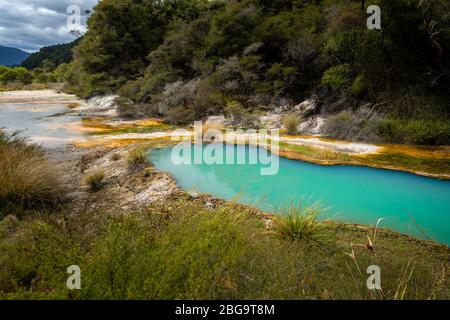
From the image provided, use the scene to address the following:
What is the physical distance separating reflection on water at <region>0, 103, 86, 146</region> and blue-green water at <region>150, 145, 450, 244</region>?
188 inches

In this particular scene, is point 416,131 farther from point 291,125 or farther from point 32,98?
point 32,98

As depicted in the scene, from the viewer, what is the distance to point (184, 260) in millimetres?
2457

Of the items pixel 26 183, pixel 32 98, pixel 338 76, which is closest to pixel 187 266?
pixel 26 183

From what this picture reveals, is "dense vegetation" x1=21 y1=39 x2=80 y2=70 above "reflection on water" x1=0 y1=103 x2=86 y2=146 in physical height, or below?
above

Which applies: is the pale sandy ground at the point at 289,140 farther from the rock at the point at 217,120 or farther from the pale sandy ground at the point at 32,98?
the pale sandy ground at the point at 32,98

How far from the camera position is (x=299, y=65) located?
14.8m

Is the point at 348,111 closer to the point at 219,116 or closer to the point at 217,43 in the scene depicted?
the point at 219,116

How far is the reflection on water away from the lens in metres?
10.5

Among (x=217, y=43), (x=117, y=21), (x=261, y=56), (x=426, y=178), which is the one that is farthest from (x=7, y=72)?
(x=426, y=178)

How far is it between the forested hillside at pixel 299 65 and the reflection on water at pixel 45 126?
338 centimetres

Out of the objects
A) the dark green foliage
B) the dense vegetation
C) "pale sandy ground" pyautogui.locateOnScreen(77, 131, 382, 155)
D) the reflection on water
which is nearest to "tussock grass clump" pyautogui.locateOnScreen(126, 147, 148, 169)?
"pale sandy ground" pyautogui.locateOnScreen(77, 131, 382, 155)

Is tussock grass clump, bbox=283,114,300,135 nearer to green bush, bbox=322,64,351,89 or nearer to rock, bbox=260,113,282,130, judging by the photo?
rock, bbox=260,113,282,130

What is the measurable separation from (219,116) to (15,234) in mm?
10627
